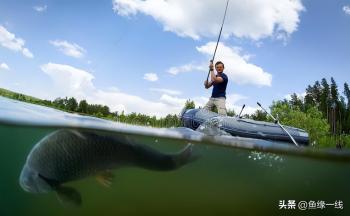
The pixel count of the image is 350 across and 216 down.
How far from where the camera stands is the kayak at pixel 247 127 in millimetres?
9102

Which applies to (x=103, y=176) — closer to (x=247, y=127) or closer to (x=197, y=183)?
(x=197, y=183)

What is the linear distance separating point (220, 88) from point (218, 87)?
5 cm

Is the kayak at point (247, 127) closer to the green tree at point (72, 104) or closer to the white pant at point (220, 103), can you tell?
the white pant at point (220, 103)

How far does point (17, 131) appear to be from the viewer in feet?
30.7

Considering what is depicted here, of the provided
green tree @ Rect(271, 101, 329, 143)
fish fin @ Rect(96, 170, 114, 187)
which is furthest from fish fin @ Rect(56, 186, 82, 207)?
green tree @ Rect(271, 101, 329, 143)

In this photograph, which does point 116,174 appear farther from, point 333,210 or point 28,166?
point 333,210

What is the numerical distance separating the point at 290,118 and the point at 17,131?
36.6 m

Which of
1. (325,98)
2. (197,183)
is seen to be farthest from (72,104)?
(325,98)

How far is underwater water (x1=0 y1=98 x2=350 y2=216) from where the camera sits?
7578 millimetres

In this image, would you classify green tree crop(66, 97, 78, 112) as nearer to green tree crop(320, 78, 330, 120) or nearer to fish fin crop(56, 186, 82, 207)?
fish fin crop(56, 186, 82, 207)

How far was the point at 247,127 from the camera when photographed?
9242mm

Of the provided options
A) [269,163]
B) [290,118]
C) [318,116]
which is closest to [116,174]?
[269,163]

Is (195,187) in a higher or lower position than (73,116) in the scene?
lower

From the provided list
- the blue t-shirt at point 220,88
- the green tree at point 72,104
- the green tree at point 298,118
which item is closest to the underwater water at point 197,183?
the blue t-shirt at point 220,88
